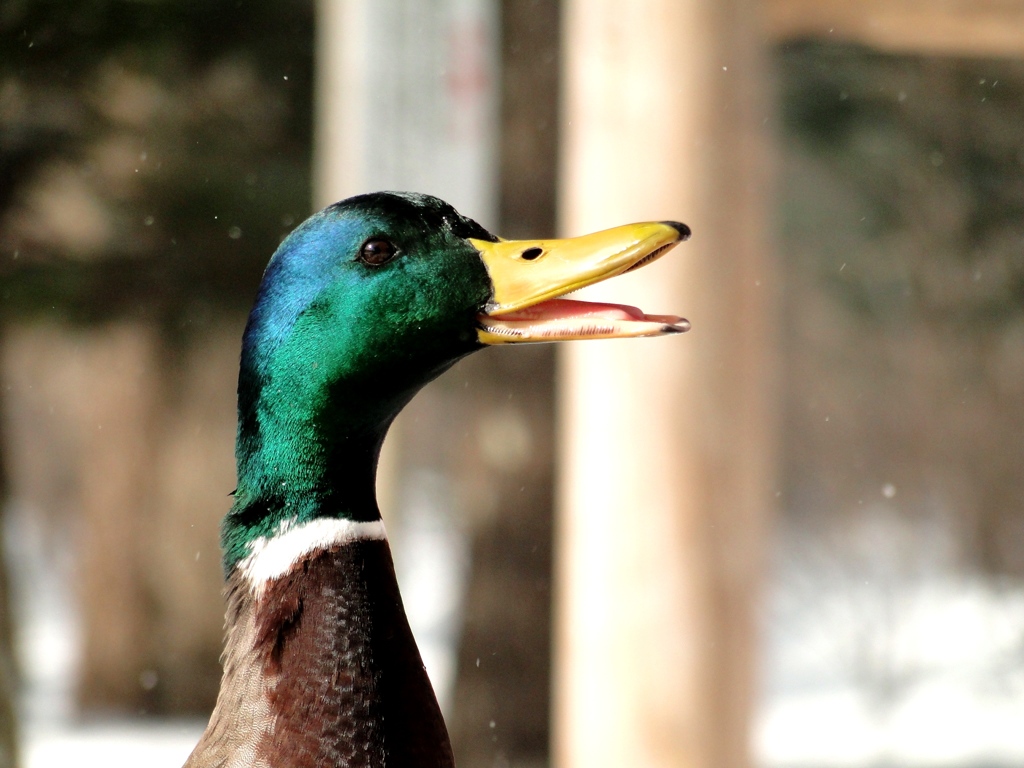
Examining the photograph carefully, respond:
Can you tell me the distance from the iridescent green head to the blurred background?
1022 mm

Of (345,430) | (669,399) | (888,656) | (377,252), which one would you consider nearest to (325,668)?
(345,430)

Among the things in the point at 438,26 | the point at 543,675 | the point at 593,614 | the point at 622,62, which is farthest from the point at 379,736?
the point at 543,675

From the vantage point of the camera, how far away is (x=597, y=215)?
214 cm

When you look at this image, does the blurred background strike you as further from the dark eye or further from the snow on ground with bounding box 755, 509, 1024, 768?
the dark eye

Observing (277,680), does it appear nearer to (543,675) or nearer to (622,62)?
(622,62)

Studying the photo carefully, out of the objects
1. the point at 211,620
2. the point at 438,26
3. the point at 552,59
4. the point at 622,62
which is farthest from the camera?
the point at 211,620

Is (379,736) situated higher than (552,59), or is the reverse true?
(552,59)

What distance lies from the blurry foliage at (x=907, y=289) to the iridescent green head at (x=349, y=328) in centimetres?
458

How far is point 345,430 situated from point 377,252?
163mm

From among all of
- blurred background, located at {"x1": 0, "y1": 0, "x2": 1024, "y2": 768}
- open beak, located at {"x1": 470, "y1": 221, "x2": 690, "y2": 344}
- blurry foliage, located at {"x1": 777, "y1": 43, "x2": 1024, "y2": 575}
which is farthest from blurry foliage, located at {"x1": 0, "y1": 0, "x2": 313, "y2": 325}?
open beak, located at {"x1": 470, "y1": 221, "x2": 690, "y2": 344}

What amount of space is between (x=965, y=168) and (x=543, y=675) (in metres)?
3.25

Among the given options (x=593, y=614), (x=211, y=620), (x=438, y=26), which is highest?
(x=438, y=26)

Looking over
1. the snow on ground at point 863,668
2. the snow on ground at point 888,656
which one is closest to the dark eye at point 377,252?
the snow on ground at point 863,668

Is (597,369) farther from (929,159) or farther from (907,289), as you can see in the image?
(907,289)
